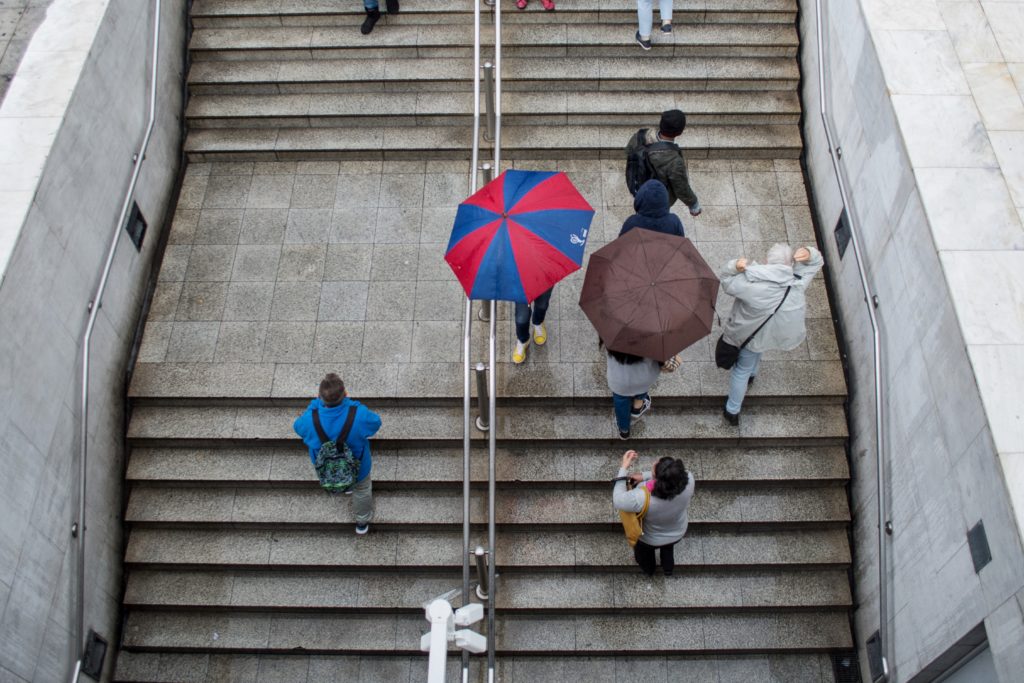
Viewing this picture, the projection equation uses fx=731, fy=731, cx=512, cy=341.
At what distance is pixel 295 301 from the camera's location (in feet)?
24.4

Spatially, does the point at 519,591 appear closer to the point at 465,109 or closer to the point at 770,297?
the point at 770,297

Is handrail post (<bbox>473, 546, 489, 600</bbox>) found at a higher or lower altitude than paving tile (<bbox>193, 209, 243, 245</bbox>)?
lower

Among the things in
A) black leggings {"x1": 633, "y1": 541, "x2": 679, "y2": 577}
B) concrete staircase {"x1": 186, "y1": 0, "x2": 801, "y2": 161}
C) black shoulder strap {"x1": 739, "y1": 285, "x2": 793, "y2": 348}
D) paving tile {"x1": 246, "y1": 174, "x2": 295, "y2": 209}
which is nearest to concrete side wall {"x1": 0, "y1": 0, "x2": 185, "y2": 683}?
paving tile {"x1": 246, "y1": 174, "x2": 295, "y2": 209}

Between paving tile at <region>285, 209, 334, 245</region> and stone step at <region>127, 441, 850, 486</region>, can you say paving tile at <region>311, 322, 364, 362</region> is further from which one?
paving tile at <region>285, 209, 334, 245</region>

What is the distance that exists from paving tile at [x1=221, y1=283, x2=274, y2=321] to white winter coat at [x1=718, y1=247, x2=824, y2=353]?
449 cm

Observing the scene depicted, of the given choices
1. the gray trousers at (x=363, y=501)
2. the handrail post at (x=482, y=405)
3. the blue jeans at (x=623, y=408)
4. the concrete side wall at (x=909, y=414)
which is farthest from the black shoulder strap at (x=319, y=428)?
the concrete side wall at (x=909, y=414)

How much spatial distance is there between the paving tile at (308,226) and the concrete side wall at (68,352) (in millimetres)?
1410

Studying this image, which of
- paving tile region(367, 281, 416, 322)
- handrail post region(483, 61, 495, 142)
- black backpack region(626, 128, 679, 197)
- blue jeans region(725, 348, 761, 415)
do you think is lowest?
blue jeans region(725, 348, 761, 415)

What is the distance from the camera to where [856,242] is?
21.7 ft

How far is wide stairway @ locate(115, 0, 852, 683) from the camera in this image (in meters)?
6.45

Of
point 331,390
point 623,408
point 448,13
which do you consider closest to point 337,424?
point 331,390

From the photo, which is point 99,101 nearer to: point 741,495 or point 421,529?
point 421,529

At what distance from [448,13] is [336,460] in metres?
5.72

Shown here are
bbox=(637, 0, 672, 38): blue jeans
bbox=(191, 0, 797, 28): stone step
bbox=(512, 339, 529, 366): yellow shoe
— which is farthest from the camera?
bbox=(191, 0, 797, 28): stone step
